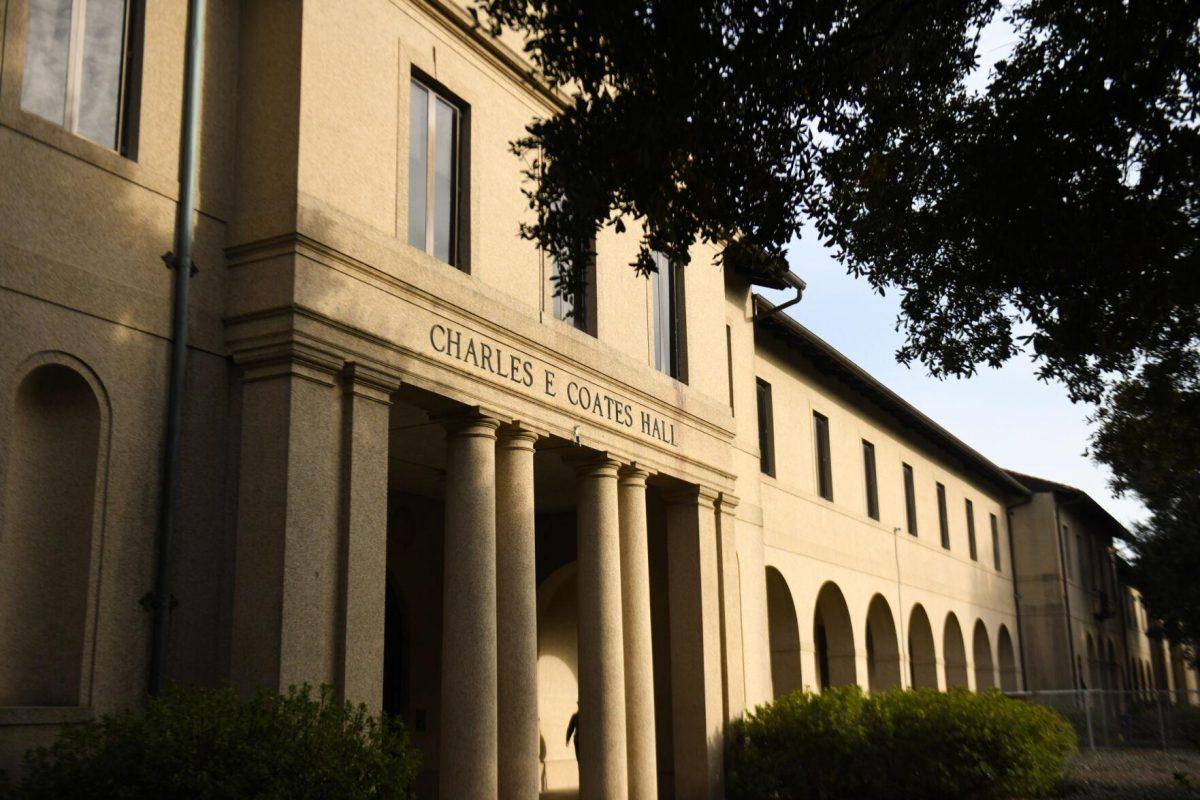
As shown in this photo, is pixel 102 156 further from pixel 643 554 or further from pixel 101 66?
pixel 643 554

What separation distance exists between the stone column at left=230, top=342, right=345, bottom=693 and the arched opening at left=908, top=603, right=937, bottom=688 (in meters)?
21.6

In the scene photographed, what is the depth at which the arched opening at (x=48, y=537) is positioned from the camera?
28.8 ft

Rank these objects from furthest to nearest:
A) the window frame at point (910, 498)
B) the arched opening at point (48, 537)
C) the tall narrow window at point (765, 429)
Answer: the window frame at point (910, 498) → the tall narrow window at point (765, 429) → the arched opening at point (48, 537)

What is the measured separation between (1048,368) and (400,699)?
1004 centimetres

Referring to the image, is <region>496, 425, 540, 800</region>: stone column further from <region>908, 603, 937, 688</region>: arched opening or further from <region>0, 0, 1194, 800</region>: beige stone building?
<region>908, 603, 937, 688</region>: arched opening

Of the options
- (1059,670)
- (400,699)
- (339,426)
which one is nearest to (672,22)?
(339,426)

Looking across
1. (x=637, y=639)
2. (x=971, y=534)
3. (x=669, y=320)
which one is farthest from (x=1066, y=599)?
(x=637, y=639)

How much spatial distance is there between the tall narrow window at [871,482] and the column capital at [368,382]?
17.9 m

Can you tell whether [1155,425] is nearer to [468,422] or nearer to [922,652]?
[468,422]

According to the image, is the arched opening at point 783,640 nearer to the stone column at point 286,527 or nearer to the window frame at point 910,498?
the window frame at point 910,498

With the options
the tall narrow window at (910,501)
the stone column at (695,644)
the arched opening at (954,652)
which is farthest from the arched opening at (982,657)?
the stone column at (695,644)

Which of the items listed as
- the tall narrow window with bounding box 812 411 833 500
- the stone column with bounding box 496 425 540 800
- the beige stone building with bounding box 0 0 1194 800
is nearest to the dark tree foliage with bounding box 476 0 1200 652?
the beige stone building with bounding box 0 0 1194 800

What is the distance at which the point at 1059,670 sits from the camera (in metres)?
40.2

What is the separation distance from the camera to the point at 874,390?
26.8m
